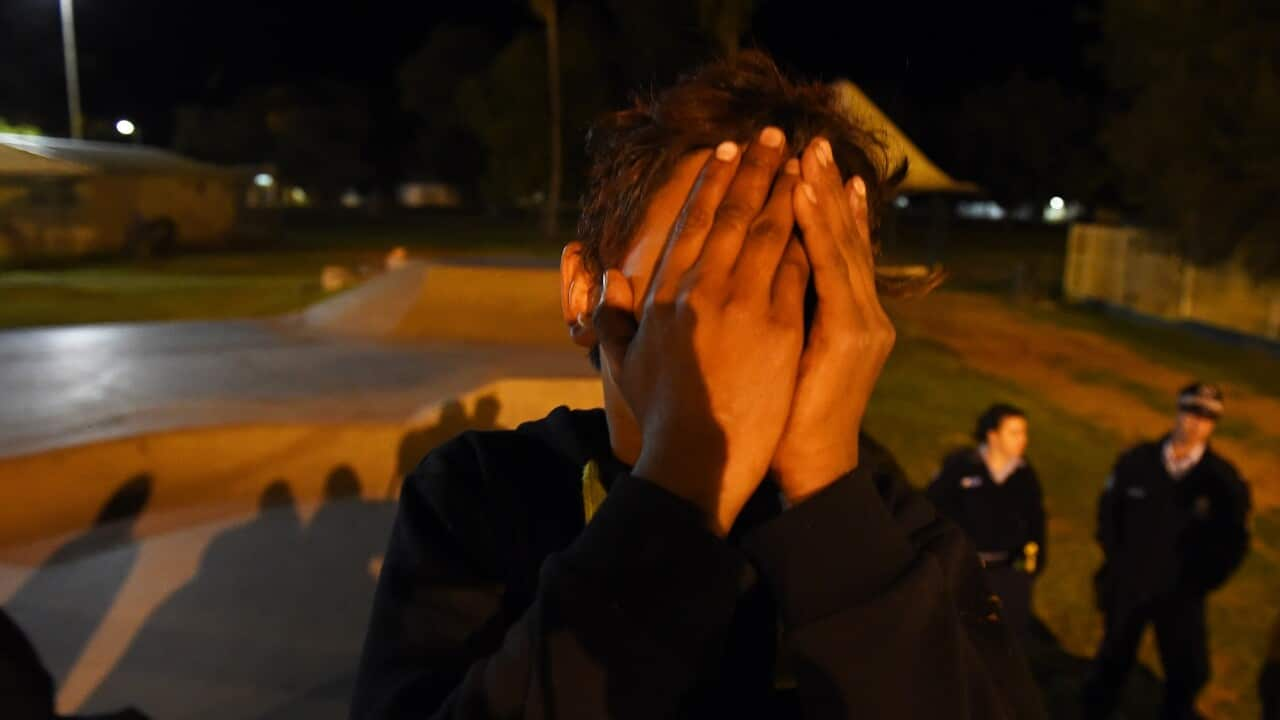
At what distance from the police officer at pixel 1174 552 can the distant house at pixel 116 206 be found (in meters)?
24.9

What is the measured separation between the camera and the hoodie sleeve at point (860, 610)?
2.97 feet

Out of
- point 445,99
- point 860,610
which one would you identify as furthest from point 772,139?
point 445,99

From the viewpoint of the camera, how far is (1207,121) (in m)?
15.7

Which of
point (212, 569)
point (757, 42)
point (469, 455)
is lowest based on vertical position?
point (212, 569)

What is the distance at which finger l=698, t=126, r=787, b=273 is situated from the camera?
92 cm

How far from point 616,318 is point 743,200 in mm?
190

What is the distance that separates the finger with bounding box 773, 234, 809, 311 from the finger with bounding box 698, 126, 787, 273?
0.17 ft

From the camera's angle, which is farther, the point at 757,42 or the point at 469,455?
the point at 757,42

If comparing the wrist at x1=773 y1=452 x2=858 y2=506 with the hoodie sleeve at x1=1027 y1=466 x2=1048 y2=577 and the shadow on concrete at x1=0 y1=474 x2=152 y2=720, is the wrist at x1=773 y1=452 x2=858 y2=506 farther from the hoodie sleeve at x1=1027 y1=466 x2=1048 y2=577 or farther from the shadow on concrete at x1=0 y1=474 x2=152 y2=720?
the hoodie sleeve at x1=1027 y1=466 x2=1048 y2=577

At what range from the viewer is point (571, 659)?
2.88 feet

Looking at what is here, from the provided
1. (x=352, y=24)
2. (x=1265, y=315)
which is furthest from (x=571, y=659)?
(x=352, y=24)

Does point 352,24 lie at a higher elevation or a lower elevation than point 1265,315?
higher

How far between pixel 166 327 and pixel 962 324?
13.3 metres

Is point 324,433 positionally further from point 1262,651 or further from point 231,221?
point 231,221
